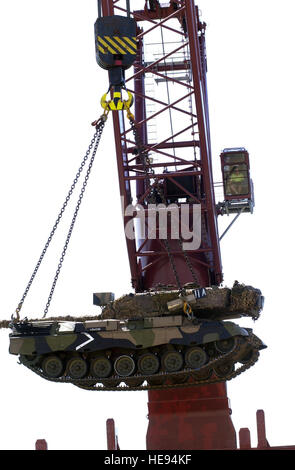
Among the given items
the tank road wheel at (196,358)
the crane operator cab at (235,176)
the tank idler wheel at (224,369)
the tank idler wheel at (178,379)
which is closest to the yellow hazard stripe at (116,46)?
the tank road wheel at (196,358)

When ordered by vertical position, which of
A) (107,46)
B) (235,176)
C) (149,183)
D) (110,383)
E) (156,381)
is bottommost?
(110,383)

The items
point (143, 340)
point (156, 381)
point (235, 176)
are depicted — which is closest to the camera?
point (143, 340)

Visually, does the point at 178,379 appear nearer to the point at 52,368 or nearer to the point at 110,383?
the point at 110,383

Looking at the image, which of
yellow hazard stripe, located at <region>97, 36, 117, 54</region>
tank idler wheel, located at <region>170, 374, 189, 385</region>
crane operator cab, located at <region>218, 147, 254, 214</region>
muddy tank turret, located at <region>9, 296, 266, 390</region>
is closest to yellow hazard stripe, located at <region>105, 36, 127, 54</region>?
yellow hazard stripe, located at <region>97, 36, 117, 54</region>

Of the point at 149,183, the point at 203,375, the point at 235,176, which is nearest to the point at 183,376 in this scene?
the point at 203,375

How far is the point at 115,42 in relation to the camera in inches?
1449

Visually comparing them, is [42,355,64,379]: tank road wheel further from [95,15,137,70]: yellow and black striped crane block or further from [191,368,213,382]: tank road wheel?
[95,15,137,70]: yellow and black striped crane block

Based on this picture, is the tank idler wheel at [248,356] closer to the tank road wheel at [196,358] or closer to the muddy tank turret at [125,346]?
the muddy tank turret at [125,346]

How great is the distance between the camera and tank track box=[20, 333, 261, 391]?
36.6m

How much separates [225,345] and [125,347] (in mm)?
2452

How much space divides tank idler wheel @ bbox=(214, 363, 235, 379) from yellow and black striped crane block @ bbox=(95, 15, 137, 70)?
7.97 metres

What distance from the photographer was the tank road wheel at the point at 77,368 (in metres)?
36.8
